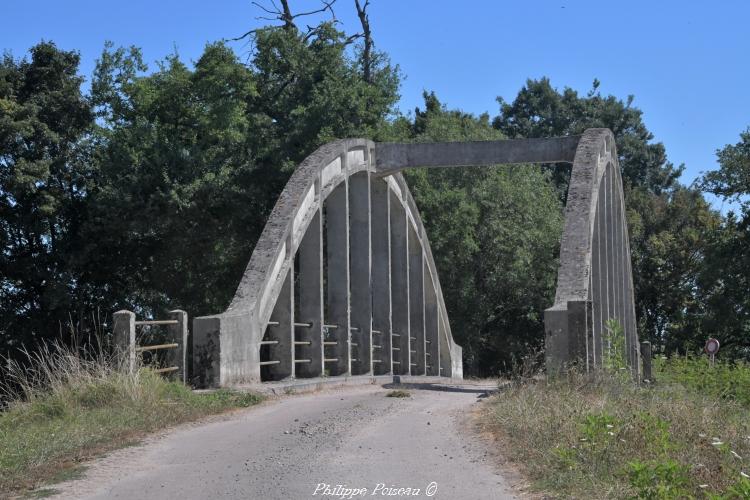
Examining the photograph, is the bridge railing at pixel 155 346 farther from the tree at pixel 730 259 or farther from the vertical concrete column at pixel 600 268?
the tree at pixel 730 259

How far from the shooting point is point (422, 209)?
1342 inches

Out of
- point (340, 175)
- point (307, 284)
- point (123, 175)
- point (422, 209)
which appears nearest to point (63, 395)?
point (307, 284)

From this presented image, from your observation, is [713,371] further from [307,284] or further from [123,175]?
[123,175]

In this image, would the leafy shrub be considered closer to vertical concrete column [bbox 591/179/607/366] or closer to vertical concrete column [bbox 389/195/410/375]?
vertical concrete column [bbox 591/179/607/366]

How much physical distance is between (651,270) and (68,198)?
93.7 feet

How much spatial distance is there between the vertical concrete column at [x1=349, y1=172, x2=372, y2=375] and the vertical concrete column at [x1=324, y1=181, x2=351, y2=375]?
4.18 ft

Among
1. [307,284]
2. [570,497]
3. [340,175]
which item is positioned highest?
[340,175]

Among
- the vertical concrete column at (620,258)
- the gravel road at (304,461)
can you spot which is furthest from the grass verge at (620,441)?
the vertical concrete column at (620,258)

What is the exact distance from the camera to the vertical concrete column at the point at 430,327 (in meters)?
27.1

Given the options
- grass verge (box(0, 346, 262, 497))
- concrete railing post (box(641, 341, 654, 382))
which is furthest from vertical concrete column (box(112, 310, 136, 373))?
concrete railing post (box(641, 341, 654, 382))

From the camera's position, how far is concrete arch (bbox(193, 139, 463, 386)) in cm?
1472

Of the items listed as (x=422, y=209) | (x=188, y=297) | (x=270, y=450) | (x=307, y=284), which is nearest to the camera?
(x=270, y=450)

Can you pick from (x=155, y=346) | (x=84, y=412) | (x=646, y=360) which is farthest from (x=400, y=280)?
(x=84, y=412)

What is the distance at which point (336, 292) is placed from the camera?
814 inches
